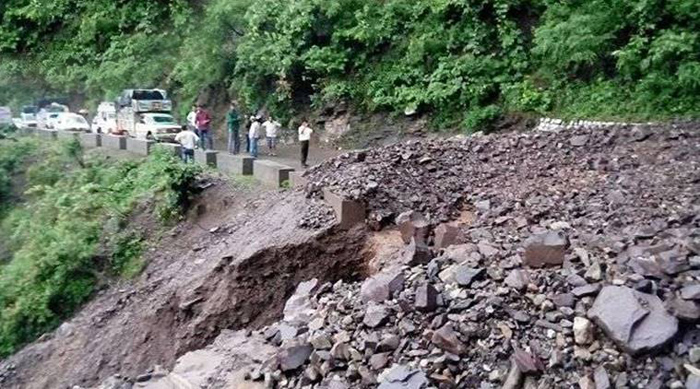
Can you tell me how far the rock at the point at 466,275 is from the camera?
7.42m

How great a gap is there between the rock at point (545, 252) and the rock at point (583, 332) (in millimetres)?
1115

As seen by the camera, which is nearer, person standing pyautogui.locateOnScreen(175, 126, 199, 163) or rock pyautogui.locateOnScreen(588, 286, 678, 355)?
rock pyautogui.locateOnScreen(588, 286, 678, 355)

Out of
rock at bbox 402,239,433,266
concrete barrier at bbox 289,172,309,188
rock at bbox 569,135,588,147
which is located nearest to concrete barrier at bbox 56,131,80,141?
concrete barrier at bbox 289,172,309,188

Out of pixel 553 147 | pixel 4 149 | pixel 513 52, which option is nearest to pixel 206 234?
pixel 553 147

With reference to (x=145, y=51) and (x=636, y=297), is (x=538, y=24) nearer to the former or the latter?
(x=636, y=297)

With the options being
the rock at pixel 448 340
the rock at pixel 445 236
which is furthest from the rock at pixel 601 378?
the rock at pixel 445 236

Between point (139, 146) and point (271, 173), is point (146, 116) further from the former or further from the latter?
point (271, 173)

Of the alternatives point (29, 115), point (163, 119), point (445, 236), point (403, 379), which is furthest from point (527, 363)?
point (29, 115)

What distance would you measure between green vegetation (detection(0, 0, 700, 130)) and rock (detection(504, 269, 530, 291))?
8.95 meters

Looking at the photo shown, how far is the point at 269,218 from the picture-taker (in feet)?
42.4

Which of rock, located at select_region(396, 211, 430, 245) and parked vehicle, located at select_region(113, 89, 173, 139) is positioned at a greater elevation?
parked vehicle, located at select_region(113, 89, 173, 139)

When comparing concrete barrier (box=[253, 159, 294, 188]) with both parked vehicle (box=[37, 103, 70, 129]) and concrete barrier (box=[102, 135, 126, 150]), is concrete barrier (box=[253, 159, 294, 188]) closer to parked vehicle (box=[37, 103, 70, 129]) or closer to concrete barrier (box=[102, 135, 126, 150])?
concrete barrier (box=[102, 135, 126, 150])

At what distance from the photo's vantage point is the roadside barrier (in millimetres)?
11375

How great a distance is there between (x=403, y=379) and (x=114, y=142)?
58.3ft
